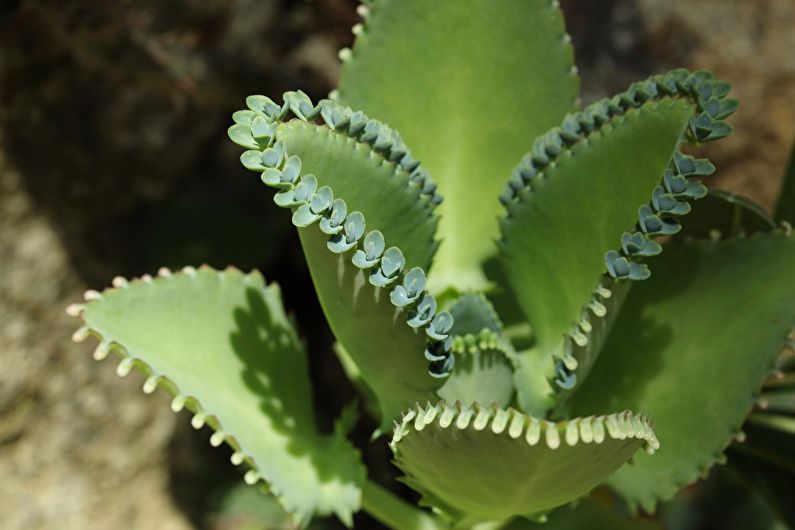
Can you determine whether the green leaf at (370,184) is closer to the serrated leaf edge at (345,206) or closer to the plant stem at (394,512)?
the serrated leaf edge at (345,206)

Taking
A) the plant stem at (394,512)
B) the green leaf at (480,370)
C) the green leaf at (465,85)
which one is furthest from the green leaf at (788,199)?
the plant stem at (394,512)

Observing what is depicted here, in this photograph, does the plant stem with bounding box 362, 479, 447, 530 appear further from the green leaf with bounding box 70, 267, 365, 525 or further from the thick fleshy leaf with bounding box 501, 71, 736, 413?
the thick fleshy leaf with bounding box 501, 71, 736, 413

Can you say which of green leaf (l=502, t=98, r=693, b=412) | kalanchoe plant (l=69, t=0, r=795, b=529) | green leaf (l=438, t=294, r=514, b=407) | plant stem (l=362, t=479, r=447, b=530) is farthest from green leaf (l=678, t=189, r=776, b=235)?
plant stem (l=362, t=479, r=447, b=530)

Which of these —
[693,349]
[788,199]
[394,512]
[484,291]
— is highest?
[788,199]

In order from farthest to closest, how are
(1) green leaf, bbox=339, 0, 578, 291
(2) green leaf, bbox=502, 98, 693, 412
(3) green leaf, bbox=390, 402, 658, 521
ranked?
1. (1) green leaf, bbox=339, 0, 578, 291
2. (2) green leaf, bbox=502, 98, 693, 412
3. (3) green leaf, bbox=390, 402, 658, 521

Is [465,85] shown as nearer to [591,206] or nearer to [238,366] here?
[591,206]

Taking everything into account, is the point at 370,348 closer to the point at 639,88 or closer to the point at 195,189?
the point at 639,88

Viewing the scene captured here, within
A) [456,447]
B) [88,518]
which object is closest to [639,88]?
[456,447]

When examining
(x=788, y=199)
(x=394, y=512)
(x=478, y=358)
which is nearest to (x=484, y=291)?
(x=478, y=358)
